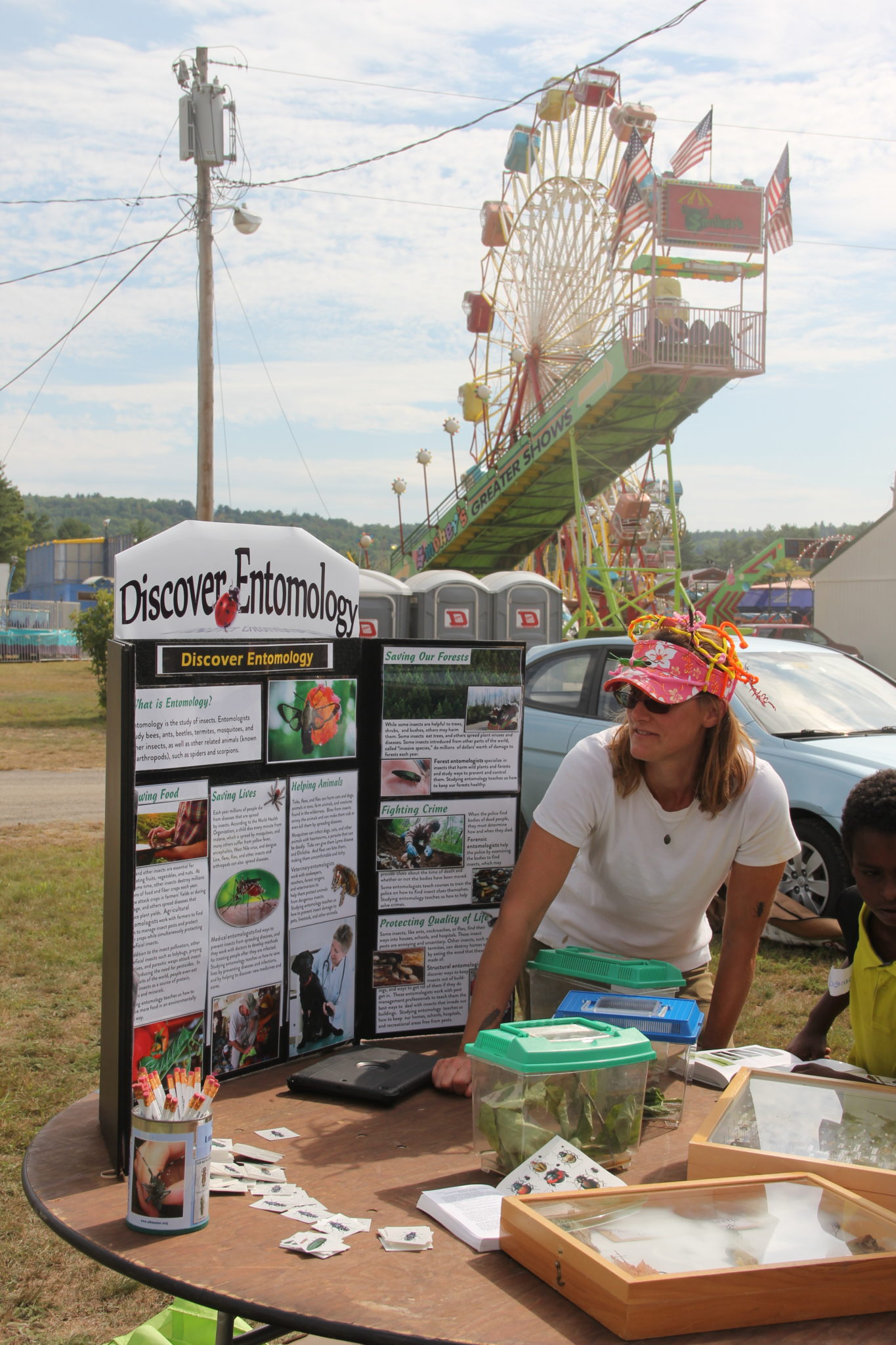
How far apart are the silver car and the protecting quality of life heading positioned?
2699 millimetres

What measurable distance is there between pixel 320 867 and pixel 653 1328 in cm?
156

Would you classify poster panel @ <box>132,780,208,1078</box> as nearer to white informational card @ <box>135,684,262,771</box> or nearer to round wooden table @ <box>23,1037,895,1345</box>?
white informational card @ <box>135,684,262,771</box>

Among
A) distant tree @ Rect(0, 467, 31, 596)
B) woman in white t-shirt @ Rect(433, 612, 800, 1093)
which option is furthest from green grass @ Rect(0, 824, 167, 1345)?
distant tree @ Rect(0, 467, 31, 596)

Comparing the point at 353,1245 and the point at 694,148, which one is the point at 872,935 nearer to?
the point at 353,1245

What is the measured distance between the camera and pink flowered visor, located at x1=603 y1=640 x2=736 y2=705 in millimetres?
2746

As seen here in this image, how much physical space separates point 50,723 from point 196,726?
19398 millimetres

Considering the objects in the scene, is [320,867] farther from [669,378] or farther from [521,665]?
[669,378]

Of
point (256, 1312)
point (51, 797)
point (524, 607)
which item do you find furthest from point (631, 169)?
point (256, 1312)

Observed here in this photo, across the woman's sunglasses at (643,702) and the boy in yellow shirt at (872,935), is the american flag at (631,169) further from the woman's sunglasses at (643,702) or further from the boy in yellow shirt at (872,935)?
the boy in yellow shirt at (872,935)

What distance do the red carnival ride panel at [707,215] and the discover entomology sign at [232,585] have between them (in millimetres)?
23786

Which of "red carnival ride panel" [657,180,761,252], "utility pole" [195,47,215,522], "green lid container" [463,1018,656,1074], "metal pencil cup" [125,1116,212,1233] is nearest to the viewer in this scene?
"metal pencil cup" [125,1116,212,1233]

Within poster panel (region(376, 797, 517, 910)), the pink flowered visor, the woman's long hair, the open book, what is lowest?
the open book

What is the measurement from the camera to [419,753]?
3141 mm

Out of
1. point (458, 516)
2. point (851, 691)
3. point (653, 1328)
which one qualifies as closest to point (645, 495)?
point (458, 516)
